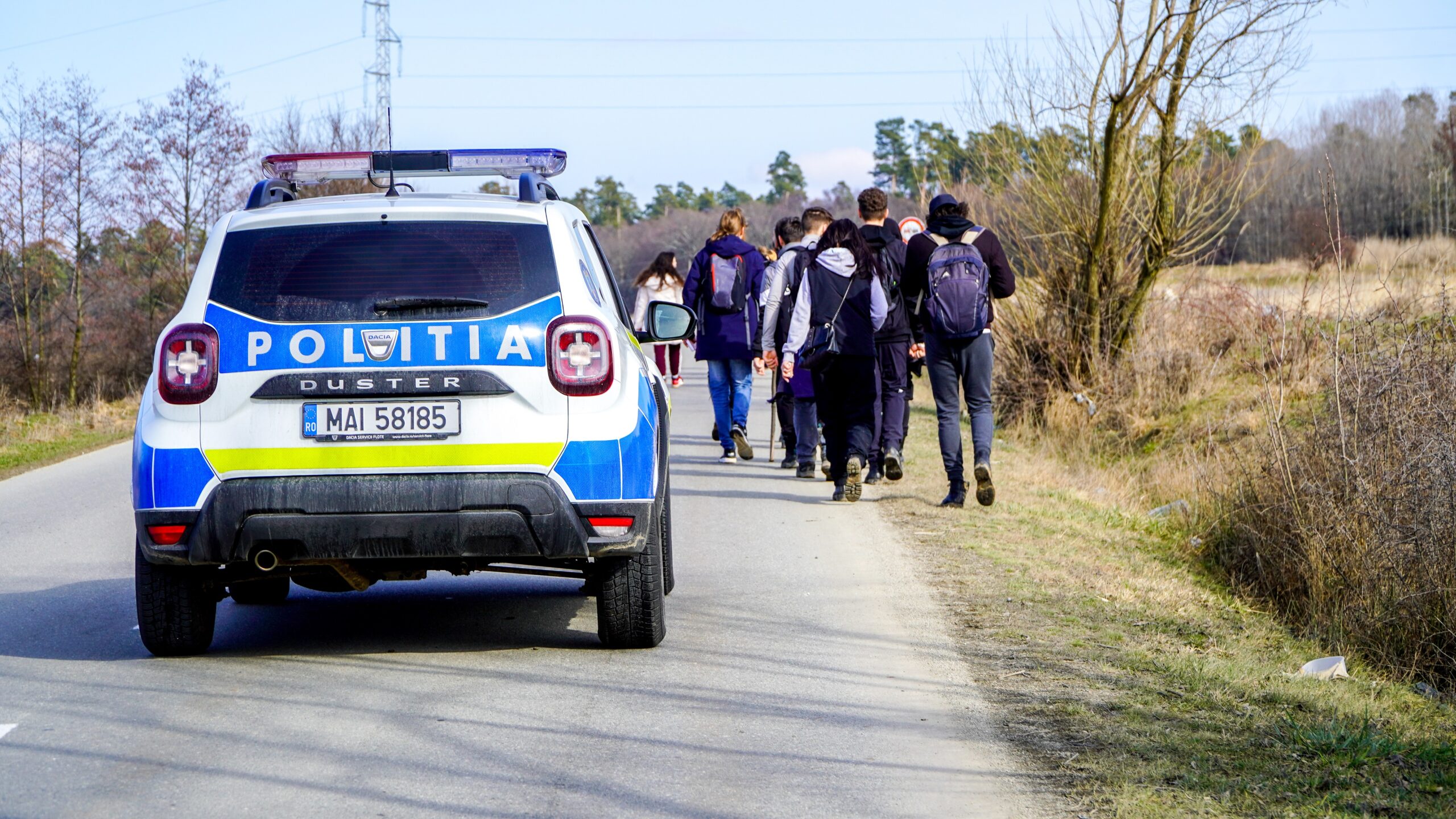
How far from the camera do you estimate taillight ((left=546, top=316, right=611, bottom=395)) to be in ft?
17.0

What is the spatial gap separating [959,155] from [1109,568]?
10256 millimetres

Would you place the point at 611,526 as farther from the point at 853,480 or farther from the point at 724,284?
the point at 724,284

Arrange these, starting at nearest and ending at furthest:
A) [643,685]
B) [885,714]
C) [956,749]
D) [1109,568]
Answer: [956,749], [885,714], [643,685], [1109,568]

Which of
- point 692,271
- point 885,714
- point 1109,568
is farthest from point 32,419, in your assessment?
point 885,714

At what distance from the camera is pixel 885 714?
16.0ft

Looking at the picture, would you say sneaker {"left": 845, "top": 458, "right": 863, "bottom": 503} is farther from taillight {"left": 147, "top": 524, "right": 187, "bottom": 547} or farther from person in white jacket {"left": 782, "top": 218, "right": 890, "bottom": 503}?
taillight {"left": 147, "top": 524, "right": 187, "bottom": 547}

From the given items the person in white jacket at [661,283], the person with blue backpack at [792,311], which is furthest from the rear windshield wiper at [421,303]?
the person in white jacket at [661,283]

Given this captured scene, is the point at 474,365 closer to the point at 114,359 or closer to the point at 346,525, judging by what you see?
the point at 346,525

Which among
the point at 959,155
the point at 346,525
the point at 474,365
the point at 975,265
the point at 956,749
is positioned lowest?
the point at 956,749

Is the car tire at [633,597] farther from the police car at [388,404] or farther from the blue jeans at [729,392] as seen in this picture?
the blue jeans at [729,392]

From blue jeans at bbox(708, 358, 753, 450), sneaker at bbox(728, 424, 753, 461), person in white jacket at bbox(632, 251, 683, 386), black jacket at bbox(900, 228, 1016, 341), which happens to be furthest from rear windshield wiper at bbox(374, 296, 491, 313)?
person in white jacket at bbox(632, 251, 683, 386)

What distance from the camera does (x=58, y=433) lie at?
62.3ft

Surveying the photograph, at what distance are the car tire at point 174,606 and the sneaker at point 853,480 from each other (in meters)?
5.18

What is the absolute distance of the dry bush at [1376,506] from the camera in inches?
257
